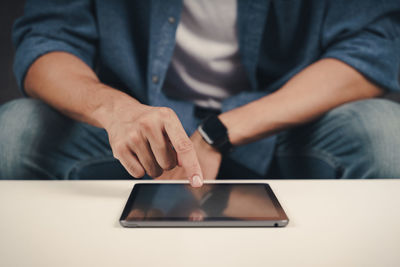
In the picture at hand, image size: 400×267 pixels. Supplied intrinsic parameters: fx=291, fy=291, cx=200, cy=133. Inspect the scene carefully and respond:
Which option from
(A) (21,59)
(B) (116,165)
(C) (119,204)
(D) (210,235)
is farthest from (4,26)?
(D) (210,235)

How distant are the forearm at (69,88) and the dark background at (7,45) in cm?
38

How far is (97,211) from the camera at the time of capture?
322mm

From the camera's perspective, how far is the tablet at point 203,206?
0.29 m

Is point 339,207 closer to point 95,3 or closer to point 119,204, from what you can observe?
point 119,204

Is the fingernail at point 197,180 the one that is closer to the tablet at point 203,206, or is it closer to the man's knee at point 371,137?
the tablet at point 203,206

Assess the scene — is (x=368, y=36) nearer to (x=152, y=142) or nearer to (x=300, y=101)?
(x=300, y=101)

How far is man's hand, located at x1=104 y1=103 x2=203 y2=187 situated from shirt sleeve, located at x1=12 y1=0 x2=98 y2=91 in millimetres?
321

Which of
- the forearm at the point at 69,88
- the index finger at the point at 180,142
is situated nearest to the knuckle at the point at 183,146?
the index finger at the point at 180,142

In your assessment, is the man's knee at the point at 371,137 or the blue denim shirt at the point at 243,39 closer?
the man's knee at the point at 371,137

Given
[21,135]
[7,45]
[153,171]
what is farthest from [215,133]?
[7,45]

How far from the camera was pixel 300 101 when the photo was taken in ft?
1.78

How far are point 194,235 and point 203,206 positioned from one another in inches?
1.8

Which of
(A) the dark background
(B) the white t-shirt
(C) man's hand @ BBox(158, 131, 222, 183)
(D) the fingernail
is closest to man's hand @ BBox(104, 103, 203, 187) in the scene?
(D) the fingernail

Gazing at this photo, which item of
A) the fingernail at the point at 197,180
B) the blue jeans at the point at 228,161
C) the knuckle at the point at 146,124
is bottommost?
the blue jeans at the point at 228,161
